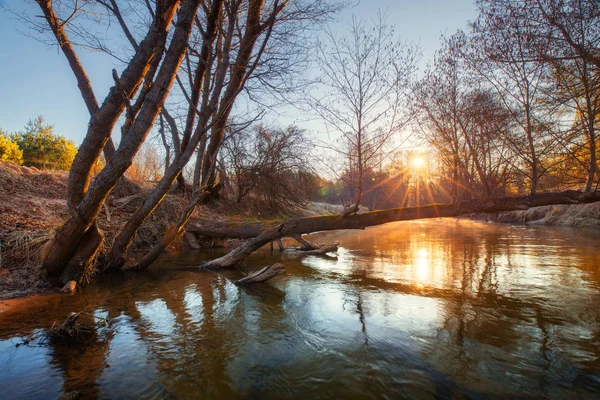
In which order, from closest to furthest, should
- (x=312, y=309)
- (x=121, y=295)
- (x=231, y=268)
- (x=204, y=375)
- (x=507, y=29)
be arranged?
(x=204, y=375) < (x=312, y=309) < (x=121, y=295) < (x=507, y=29) < (x=231, y=268)

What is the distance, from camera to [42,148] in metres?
22.7

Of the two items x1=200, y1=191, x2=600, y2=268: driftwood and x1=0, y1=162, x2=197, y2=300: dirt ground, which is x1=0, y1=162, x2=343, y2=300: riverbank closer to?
x1=0, y1=162, x2=197, y2=300: dirt ground

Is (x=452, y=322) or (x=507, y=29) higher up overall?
(x=507, y=29)

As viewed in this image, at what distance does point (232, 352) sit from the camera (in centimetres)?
342

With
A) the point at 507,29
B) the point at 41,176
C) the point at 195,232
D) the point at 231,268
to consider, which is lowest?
the point at 231,268

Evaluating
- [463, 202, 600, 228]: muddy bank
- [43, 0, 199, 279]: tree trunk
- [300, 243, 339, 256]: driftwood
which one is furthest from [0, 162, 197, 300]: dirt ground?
[463, 202, 600, 228]: muddy bank

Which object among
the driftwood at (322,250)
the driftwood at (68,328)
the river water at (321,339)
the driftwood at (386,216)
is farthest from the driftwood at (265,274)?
the driftwood at (322,250)

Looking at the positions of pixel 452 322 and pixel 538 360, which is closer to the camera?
pixel 538 360

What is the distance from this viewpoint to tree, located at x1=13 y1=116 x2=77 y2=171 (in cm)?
2256

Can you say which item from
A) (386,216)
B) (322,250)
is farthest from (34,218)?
(386,216)

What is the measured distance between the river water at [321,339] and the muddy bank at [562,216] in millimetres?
15229

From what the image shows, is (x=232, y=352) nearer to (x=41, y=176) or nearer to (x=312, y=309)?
(x=312, y=309)

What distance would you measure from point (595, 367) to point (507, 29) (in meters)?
7.32

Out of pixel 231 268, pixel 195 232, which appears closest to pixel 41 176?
pixel 195 232
